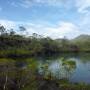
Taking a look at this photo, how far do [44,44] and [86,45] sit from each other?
62856mm

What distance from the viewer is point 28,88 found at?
3036 centimetres

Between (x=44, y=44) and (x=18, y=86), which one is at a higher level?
(x=44, y=44)

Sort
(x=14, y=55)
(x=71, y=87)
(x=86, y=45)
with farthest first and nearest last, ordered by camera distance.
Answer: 1. (x=86, y=45)
2. (x=14, y=55)
3. (x=71, y=87)

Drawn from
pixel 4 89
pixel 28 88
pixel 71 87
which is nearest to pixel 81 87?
pixel 71 87

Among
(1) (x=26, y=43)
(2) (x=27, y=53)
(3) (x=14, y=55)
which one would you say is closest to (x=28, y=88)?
(3) (x=14, y=55)

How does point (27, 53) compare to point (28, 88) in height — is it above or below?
above

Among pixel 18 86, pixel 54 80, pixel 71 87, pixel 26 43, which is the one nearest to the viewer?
pixel 18 86

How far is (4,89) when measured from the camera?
1183 inches

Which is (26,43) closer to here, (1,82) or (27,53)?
(27,53)

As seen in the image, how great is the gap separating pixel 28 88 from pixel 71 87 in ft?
28.0

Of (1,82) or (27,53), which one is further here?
(27,53)

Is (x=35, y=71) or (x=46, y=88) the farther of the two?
(x=35, y=71)

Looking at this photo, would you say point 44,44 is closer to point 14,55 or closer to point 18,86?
point 14,55

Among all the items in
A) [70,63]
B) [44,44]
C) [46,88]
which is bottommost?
[46,88]
